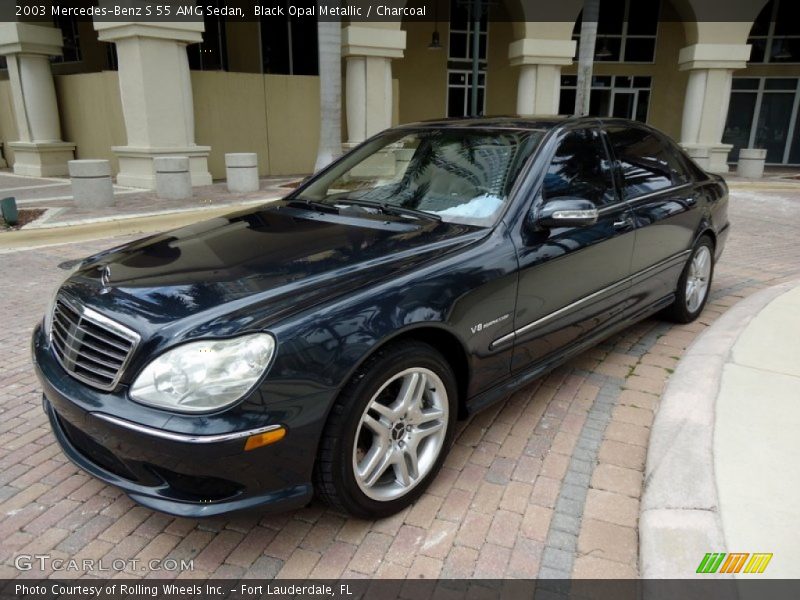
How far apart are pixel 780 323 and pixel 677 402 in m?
1.82

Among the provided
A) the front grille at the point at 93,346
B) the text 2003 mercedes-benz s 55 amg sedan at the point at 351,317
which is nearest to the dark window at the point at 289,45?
the text 2003 mercedes-benz s 55 amg sedan at the point at 351,317

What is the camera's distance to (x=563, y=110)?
24.4 meters

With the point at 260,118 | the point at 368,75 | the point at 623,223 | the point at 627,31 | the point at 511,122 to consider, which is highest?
the point at 627,31

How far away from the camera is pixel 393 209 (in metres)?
3.36

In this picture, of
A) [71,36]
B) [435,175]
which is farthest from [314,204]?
[71,36]

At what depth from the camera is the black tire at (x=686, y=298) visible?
4766 mm

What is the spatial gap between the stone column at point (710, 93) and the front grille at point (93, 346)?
62.9 ft

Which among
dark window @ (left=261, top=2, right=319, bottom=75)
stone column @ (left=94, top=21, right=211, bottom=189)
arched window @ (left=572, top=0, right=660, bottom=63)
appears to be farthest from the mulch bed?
arched window @ (left=572, top=0, right=660, bottom=63)

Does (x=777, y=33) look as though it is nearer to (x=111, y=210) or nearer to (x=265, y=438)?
(x=111, y=210)

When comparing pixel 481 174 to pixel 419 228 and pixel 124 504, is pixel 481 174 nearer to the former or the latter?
pixel 419 228

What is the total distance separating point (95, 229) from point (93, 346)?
6882 millimetres

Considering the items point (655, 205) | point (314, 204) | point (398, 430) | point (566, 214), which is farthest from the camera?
point (655, 205)

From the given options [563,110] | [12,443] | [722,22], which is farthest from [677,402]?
[563,110]

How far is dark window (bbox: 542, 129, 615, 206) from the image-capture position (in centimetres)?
340
